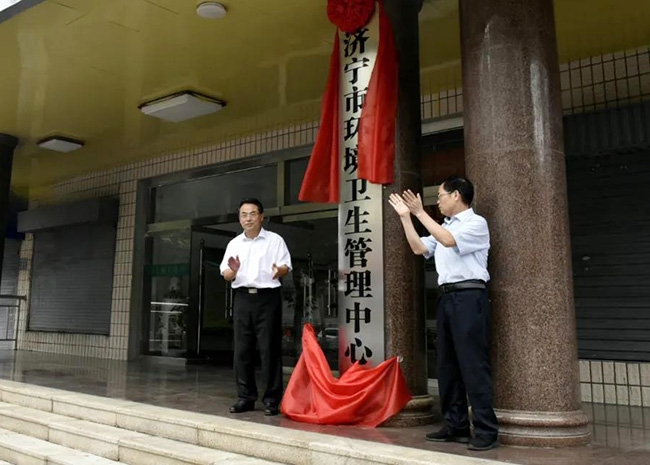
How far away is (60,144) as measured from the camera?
9047 millimetres

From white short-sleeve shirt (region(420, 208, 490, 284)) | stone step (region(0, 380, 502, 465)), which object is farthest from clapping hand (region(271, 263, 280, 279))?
white short-sleeve shirt (region(420, 208, 490, 284))

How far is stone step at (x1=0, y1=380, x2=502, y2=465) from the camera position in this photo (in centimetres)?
312

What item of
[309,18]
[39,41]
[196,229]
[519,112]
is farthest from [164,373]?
[519,112]

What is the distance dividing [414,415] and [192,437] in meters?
1.47

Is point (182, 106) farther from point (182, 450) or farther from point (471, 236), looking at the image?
point (471, 236)

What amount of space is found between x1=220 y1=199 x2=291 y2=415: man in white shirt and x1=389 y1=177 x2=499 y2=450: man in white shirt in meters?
1.38

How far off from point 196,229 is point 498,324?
6.72m

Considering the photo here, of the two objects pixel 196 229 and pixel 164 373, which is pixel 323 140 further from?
pixel 196 229

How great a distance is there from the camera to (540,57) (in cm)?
372

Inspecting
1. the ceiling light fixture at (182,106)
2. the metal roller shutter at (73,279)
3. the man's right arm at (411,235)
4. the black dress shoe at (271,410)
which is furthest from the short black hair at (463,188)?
the metal roller shutter at (73,279)

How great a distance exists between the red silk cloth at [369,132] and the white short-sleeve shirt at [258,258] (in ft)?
1.55

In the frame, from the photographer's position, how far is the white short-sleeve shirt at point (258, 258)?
4613 millimetres

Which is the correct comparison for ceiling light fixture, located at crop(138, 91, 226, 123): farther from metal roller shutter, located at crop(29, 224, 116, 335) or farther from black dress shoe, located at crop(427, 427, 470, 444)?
black dress shoe, located at crop(427, 427, 470, 444)

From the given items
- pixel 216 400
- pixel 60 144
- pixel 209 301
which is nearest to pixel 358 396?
pixel 216 400
